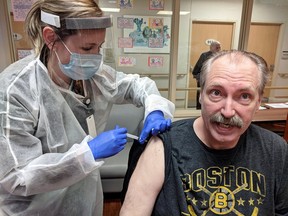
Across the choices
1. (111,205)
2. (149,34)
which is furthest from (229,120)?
(149,34)

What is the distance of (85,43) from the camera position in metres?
0.92

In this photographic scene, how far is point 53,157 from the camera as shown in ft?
2.73

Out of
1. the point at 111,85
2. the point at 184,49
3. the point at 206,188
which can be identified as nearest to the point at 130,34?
the point at 184,49

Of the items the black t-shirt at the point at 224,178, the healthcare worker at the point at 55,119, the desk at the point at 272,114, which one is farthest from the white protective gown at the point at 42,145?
the desk at the point at 272,114

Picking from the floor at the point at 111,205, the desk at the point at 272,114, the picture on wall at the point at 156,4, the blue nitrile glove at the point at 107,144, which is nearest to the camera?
the blue nitrile glove at the point at 107,144

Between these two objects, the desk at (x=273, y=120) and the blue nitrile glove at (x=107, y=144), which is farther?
the desk at (x=273, y=120)

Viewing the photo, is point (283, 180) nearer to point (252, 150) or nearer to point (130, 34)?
point (252, 150)

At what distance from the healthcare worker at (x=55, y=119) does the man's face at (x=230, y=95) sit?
0.69 feet

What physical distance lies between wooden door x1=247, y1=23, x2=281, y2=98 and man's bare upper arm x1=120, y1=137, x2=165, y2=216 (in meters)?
3.20

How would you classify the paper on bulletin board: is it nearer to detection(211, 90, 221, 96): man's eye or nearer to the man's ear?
the man's ear

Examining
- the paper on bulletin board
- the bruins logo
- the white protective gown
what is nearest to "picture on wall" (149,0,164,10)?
the paper on bulletin board

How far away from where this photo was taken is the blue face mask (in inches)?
37.1

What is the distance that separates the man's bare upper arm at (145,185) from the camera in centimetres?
87

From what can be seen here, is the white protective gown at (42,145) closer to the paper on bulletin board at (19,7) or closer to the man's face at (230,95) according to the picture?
the man's face at (230,95)
